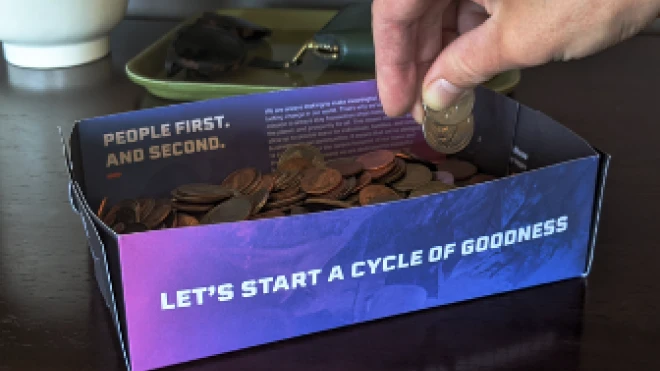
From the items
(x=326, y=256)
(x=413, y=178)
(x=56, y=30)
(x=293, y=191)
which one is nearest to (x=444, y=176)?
(x=413, y=178)

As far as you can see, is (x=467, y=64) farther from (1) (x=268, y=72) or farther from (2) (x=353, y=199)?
(1) (x=268, y=72)

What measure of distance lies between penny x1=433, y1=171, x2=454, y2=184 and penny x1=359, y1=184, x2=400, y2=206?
6cm

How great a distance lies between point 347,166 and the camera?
0.69 metres

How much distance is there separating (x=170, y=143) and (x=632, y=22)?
15.6 inches

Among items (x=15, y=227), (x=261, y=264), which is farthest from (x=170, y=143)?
(x=261, y=264)

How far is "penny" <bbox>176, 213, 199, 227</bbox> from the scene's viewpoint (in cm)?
61

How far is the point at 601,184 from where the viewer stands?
56cm

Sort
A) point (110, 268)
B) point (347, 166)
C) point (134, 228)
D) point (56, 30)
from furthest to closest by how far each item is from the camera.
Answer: point (56, 30) → point (347, 166) → point (134, 228) → point (110, 268)

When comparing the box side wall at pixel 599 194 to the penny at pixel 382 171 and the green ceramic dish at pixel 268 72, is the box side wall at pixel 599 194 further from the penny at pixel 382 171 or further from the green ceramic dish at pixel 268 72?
the green ceramic dish at pixel 268 72

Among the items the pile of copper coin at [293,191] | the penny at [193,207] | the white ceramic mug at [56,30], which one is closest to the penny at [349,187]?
the pile of copper coin at [293,191]

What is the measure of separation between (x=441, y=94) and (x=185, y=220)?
0.74 ft

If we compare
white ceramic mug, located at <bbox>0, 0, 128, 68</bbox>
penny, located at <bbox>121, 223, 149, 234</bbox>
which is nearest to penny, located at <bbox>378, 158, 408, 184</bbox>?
penny, located at <bbox>121, 223, 149, 234</bbox>

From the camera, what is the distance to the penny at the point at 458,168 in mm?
726

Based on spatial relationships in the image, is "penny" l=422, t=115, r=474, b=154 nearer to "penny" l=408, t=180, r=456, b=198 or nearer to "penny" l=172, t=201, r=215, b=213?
"penny" l=408, t=180, r=456, b=198
